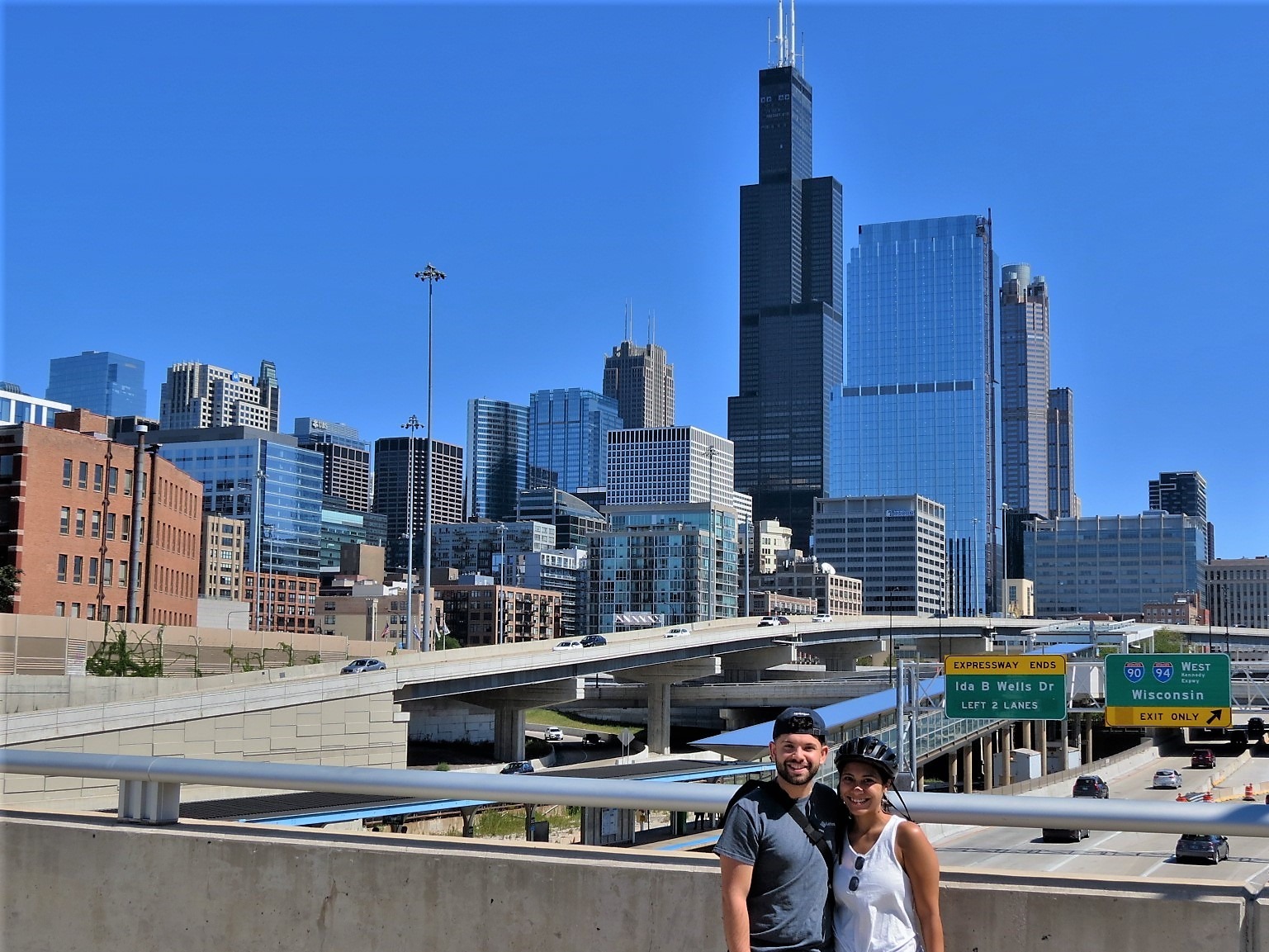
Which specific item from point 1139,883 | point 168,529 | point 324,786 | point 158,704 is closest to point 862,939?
point 1139,883

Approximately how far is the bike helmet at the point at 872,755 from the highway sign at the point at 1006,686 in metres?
45.7

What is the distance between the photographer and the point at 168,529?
90.5 meters

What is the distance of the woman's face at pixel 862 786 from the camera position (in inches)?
209

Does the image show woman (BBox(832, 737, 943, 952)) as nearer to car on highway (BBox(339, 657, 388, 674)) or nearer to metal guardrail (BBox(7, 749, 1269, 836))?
metal guardrail (BBox(7, 749, 1269, 836))

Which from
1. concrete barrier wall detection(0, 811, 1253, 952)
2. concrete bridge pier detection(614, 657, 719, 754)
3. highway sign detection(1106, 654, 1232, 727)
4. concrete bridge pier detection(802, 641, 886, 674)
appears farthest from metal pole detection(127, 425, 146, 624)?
concrete bridge pier detection(802, 641, 886, 674)

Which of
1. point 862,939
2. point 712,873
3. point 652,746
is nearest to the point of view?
point 862,939

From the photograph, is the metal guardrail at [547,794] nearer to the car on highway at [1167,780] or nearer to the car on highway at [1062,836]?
the car on highway at [1062,836]

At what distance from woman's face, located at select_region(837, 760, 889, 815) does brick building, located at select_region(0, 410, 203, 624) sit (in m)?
70.8

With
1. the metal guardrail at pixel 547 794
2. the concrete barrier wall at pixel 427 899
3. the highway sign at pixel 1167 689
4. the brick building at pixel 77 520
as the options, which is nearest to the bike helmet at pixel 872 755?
the metal guardrail at pixel 547 794

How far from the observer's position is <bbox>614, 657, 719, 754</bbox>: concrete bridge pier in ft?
351

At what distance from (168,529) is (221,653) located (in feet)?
79.1

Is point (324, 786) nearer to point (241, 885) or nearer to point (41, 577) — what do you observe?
point (241, 885)

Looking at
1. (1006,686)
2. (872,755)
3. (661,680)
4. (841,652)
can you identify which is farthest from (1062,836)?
(841,652)

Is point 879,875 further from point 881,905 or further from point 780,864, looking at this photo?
point 780,864
